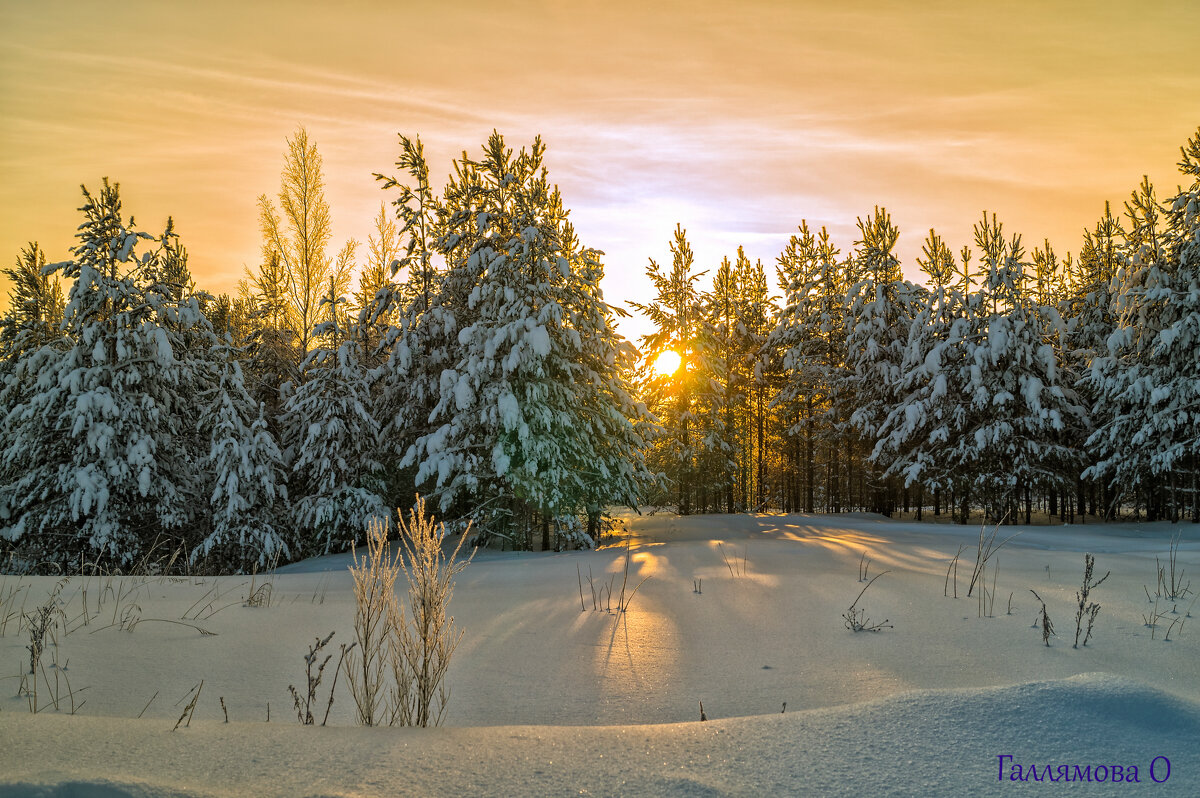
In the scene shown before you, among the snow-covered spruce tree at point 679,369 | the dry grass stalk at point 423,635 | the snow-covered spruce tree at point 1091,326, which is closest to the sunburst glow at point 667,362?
the snow-covered spruce tree at point 679,369

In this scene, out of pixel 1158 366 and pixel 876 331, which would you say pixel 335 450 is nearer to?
pixel 876 331

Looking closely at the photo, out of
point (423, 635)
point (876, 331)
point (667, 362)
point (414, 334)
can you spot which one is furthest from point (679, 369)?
point (423, 635)

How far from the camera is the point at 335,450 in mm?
15703

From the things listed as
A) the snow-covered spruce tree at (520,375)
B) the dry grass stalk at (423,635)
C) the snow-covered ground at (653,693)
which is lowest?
the snow-covered ground at (653,693)

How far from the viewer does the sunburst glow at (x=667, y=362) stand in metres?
26.2

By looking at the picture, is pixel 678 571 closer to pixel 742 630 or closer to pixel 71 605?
pixel 742 630

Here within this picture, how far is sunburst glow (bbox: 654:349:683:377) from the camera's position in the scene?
26.2m

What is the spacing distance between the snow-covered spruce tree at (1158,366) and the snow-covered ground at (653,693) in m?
12.5

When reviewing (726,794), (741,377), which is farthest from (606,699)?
(741,377)

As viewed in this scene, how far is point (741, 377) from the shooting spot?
29.3 metres

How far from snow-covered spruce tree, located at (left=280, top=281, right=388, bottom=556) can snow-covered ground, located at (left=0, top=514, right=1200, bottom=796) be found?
7.02 m

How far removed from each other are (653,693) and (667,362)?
22.5 m

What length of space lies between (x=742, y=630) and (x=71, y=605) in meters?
5.88

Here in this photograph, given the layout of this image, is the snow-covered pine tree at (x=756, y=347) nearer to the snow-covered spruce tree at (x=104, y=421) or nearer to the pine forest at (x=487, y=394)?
the pine forest at (x=487, y=394)
